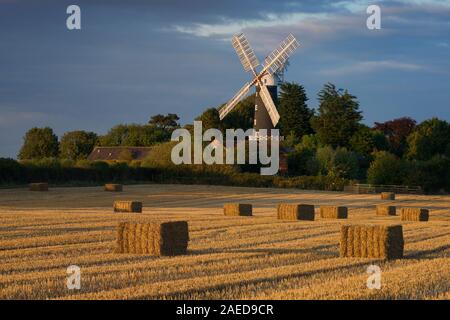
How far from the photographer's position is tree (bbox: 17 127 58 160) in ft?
385

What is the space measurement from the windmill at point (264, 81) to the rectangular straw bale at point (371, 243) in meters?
63.6

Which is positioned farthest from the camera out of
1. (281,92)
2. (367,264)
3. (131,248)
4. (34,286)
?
(281,92)

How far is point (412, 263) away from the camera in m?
17.8

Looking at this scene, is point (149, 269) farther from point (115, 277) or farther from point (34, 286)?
point (34, 286)

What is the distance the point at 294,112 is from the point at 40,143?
3367 cm

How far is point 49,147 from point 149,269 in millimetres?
107045

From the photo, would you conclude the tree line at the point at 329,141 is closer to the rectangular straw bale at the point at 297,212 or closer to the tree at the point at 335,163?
the tree at the point at 335,163

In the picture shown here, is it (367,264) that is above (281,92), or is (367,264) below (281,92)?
below

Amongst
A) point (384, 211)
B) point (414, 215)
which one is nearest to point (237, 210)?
point (414, 215)

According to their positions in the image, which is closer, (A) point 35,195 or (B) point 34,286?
(B) point 34,286

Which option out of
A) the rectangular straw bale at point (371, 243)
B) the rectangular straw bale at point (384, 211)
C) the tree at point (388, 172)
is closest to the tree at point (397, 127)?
the tree at point (388, 172)

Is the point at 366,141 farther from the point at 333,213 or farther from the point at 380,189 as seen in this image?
the point at 333,213
